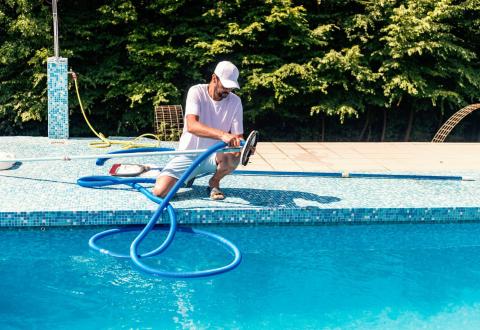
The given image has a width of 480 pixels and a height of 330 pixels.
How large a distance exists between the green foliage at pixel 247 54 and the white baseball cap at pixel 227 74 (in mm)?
5307

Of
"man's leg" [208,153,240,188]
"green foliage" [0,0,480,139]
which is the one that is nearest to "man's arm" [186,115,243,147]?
"man's leg" [208,153,240,188]

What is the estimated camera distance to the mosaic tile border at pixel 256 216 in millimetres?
5305

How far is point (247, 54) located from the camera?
11.2 meters

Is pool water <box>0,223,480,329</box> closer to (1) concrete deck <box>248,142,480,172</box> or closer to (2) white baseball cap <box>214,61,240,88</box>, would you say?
(2) white baseball cap <box>214,61,240,88</box>

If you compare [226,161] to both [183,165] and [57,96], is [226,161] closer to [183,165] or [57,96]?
[183,165]

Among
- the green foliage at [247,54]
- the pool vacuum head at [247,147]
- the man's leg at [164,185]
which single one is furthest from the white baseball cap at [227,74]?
the green foliage at [247,54]

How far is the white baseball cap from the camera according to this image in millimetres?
5148

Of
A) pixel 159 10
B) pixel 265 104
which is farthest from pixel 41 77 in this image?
pixel 265 104

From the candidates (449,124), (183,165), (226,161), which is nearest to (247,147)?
(226,161)

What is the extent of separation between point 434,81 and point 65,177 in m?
7.32

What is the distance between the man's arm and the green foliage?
516cm

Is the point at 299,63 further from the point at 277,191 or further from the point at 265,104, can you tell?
the point at 277,191

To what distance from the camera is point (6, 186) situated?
6035mm

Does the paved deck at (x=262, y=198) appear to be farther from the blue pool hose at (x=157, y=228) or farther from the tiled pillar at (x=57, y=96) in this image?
the tiled pillar at (x=57, y=96)
